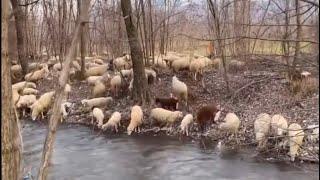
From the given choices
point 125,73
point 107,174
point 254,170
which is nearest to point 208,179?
point 254,170

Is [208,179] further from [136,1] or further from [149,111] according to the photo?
[136,1]

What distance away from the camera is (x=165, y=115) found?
42.3 feet

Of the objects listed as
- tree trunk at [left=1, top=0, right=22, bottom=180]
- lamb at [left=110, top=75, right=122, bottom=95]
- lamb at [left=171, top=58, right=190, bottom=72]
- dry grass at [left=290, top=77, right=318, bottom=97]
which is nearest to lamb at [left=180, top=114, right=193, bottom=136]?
dry grass at [left=290, top=77, right=318, bottom=97]

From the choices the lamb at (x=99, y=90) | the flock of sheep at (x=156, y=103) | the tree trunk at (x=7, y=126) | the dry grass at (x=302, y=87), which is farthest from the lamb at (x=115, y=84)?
the tree trunk at (x=7, y=126)

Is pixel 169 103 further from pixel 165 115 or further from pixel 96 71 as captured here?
pixel 96 71

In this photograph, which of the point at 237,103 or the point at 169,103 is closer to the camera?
the point at 237,103

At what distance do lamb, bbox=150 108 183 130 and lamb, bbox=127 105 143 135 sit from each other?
338mm

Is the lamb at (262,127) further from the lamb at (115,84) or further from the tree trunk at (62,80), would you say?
the tree trunk at (62,80)

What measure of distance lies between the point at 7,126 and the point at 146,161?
713cm

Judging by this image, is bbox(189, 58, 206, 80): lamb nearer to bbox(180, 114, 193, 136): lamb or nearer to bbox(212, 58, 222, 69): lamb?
bbox(212, 58, 222, 69): lamb

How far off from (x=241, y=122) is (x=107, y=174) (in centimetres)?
415

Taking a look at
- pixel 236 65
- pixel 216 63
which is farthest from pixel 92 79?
pixel 236 65

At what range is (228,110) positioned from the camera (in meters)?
13.2

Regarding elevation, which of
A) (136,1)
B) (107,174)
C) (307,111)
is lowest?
(107,174)
